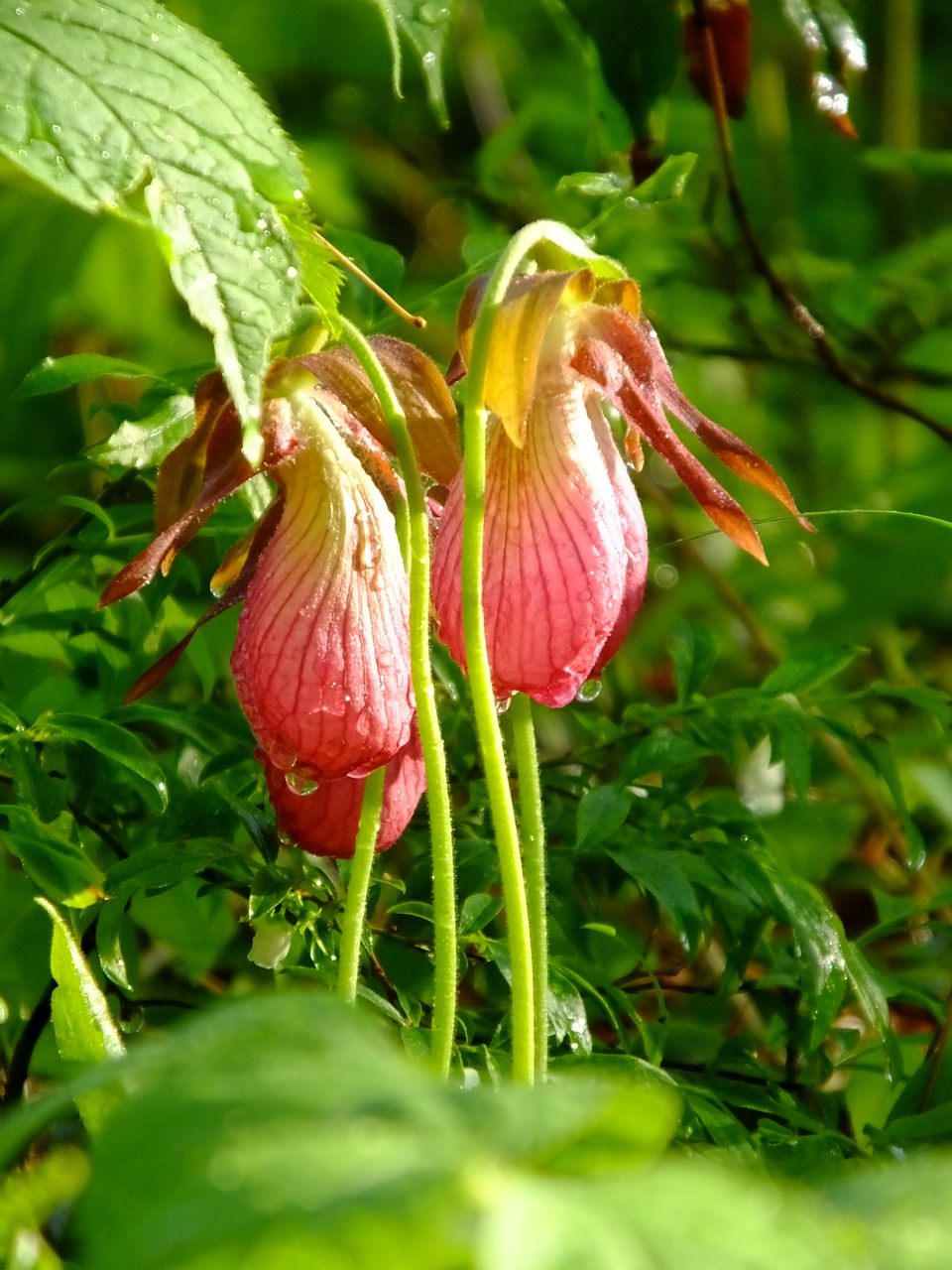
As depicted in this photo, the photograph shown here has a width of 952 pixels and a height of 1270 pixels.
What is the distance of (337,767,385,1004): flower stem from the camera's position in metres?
0.47

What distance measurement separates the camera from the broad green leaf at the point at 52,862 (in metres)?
0.51

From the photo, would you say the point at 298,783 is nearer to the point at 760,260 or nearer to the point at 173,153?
the point at 173,153

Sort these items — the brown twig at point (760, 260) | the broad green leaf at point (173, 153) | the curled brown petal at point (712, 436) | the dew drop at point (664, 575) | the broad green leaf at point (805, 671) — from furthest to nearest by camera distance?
1. the dew drop at point (664, 575)
2. the brown twig at point (760, 260)
3. the broad green leaf at point (805, 671)
4. the curled brown petal at point (712, 436)
5. the broad green leaf at point (173, 153)

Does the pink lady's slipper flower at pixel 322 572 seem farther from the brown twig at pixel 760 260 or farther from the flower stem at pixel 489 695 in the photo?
the brown twig at pixel 760 260

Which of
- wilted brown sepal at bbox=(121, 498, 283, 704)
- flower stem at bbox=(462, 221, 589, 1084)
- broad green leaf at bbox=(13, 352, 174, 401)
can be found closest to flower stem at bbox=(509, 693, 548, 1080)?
flower stem at bbox=(462, 221, 589, 1084)

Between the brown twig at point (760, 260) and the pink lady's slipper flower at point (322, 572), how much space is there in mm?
441

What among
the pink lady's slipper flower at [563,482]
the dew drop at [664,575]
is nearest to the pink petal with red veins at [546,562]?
the pink lady's slipper flower at [563,482]

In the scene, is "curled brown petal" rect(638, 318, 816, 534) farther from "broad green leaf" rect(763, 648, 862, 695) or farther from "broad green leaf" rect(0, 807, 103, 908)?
"broad green leaf" rect(0, 807, 103, 908)

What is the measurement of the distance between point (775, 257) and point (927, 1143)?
1.16 m

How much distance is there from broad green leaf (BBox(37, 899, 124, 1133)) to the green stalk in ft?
0.33

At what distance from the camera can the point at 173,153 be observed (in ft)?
1.43

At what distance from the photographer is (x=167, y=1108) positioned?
0.20 m

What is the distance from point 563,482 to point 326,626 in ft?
0.32

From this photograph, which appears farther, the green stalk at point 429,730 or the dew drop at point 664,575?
the dew drop at point 664,575
